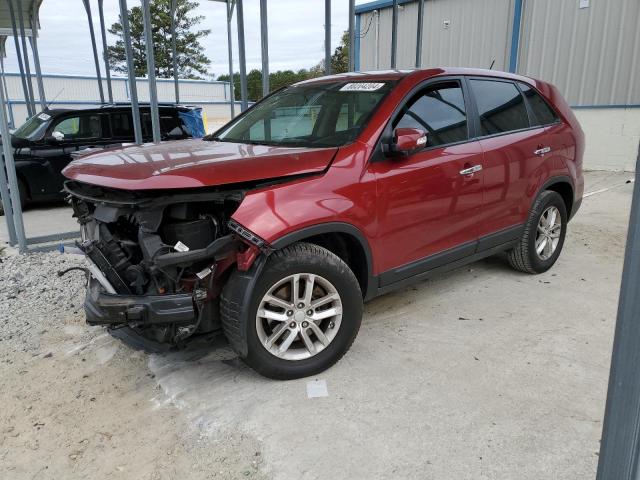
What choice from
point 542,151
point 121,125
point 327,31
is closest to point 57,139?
point 121,125

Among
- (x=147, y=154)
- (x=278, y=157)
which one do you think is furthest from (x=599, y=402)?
(x=147, y=154)

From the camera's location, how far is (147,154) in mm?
3279

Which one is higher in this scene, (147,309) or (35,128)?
(35,128)

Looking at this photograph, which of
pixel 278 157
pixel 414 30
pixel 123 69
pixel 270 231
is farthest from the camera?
pixel 123 69

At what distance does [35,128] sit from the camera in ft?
27.3

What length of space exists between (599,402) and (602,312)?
146cm

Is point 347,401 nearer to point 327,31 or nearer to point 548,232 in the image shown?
point 548,232

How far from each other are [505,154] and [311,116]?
1.62 m

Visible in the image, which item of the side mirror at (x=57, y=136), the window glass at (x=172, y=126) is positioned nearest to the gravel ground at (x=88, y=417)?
the side mirror at (x=57, y=136)

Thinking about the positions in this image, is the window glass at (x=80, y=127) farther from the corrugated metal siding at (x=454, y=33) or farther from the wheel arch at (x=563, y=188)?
the corrugated metal siding at (x=454, y=33)

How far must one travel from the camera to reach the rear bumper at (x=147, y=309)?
270 cm

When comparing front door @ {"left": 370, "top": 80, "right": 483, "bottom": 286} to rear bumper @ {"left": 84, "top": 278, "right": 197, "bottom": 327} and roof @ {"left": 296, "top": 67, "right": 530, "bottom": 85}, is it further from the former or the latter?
rear bumper @ {"left": 84, "top": 278, "right": 197, "bottom": 327}

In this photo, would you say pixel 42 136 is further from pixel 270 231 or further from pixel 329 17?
pixel 270 231

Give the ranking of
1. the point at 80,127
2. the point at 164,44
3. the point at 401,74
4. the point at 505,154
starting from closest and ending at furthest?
the point at 401,74 → the point at 505,154 → the point at 80,127 → the point at 164,44
